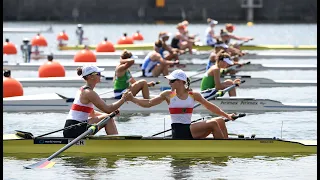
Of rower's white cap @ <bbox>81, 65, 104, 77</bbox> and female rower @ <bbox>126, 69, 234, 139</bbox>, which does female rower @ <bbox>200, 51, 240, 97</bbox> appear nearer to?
female rower @ <bbox>126, 69, 234, 139</bbox>

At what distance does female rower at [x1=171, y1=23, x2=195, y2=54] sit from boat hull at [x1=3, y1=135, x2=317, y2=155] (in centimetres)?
2162

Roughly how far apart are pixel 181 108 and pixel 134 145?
878mm

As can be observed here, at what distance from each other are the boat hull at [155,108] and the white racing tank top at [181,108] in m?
6.96

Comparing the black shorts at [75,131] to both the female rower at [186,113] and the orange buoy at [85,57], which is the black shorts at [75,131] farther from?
the orange buoy at [85,57]

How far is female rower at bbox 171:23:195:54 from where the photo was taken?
38.3 metres

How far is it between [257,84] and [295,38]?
39357 mm

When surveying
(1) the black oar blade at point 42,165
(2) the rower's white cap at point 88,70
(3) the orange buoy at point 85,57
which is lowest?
(3) the orange buoy at point 85,57

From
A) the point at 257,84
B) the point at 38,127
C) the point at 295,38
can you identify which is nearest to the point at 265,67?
the point at 257,84

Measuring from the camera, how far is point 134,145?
653 inches

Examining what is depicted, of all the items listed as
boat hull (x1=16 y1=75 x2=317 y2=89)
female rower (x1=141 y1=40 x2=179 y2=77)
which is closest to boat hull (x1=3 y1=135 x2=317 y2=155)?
female rower (x1=141 y1=40 x2=179 y2=77)

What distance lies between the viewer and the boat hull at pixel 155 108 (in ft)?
77.0

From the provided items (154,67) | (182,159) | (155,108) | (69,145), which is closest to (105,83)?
(154,67)

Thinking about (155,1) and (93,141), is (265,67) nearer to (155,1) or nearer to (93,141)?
(93,141)

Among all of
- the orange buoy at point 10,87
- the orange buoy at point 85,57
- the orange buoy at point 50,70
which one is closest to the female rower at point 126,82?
the orange buoy at point 10,87
